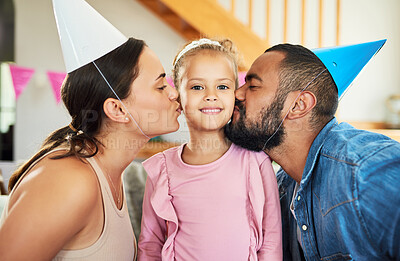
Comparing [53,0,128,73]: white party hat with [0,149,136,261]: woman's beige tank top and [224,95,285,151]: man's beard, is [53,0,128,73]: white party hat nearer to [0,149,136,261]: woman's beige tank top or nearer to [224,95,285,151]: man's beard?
[0,149,136,261]: woman's beige tank top

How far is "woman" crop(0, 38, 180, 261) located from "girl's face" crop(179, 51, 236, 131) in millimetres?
70

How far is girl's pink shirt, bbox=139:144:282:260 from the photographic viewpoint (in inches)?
47.8

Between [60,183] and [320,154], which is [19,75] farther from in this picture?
[320,154]

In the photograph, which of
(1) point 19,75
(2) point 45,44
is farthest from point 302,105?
(2) point 45,44

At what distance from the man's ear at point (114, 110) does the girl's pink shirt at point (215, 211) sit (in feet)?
0.84

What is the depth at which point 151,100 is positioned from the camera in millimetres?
1269

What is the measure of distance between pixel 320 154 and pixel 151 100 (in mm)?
620

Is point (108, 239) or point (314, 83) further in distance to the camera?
point (314, 83)

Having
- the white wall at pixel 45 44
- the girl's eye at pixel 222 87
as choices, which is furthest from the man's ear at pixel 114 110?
the white wall at pixel 45 44

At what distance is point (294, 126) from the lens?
4.39 ft

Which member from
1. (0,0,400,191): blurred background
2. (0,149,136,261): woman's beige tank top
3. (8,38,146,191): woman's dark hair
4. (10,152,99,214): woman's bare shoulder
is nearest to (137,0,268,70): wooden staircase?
(0,0,400,191): blurred background

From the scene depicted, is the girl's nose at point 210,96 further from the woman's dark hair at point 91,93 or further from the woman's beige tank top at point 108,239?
the woman's beige tank top at point 108,239

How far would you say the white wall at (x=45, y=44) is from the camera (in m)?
3.78

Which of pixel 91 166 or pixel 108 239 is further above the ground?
pixel 91 166
